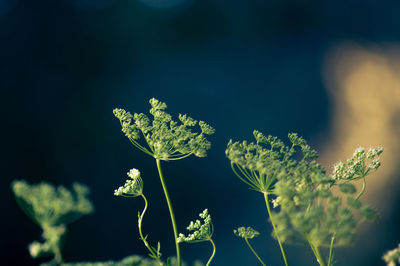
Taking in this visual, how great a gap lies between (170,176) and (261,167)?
144 inches

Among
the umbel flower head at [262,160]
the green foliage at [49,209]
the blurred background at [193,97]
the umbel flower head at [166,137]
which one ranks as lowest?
the green foliage at [49,209]

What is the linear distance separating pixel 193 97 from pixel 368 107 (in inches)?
90.3

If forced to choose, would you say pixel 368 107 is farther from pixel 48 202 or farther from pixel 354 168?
pixel 48 202

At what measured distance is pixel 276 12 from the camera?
5.18 m

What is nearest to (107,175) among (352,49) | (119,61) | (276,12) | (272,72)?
(119,61)

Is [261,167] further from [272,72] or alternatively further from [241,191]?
[272,72]

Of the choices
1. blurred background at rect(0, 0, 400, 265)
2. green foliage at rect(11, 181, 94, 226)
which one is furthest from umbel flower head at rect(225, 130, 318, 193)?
blurred background at rect(0, 0, 400, 265)

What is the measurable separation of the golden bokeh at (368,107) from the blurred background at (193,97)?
2 centimetres

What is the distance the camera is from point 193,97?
473 cm

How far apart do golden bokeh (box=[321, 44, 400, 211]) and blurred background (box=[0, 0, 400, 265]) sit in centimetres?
2

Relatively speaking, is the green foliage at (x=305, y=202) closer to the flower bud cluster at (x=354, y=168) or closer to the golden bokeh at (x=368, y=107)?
the flower bud cluster at (x=354, y=168)

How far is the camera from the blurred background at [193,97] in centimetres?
349

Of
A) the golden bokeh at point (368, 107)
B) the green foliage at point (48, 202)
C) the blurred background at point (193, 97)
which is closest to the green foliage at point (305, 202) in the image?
the green foliage at point (48, 202)

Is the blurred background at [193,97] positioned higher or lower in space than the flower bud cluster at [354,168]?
higher
